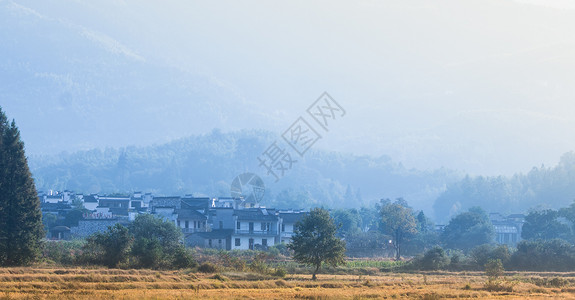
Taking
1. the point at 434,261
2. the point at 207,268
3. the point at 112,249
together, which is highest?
the point at 112,249

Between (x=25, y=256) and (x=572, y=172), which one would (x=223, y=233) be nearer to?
(x=25, y=256)

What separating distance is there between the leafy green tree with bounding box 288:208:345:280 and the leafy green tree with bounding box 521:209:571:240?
132 ft

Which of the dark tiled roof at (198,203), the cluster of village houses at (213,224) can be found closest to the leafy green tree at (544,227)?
the cluster of village houses at (213,224)

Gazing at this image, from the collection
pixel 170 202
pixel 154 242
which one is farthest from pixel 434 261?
pixel 170 202

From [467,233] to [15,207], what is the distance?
56205 millimetres

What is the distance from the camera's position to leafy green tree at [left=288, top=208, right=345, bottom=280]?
48531 millimetres

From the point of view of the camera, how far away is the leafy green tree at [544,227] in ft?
272

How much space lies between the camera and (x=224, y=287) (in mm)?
37875

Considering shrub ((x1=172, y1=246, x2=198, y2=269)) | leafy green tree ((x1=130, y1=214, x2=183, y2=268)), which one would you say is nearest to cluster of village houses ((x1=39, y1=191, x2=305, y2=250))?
leafy green tree ((x1=130, y1=214, x2=183, y2=268))

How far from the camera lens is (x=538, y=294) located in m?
38.0

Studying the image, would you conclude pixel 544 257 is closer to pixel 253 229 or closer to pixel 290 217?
pixel 253 229

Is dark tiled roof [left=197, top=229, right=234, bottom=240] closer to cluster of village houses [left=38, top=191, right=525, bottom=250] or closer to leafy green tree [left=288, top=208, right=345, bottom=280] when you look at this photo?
cluster of village houses [left=38, top=191, right=525, bottom=250]

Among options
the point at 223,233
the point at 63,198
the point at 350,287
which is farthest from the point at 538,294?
the point at 63,198

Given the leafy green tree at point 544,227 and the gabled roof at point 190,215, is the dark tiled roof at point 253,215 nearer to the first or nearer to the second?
the gabled roof at point 190,215
